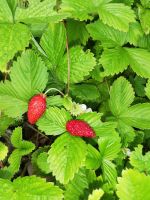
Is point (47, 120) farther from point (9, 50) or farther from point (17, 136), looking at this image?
point (9, 50)

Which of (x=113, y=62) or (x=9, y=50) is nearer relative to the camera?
(x=9, y=50)

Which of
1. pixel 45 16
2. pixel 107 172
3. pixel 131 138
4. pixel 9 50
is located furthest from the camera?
pixel 131 138

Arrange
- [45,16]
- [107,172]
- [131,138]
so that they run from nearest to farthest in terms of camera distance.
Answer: [45,16]
[107,172]
[131,138]

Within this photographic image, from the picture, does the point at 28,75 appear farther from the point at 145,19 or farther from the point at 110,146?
the point at 145,19

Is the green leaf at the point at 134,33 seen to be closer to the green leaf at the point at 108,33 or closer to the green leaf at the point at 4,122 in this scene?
the green leaf at the point at 108,33

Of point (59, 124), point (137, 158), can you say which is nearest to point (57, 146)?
point (59, 124)

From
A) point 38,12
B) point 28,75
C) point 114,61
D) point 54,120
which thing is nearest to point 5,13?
point 38,12

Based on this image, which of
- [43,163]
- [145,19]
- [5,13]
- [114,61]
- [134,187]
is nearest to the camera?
[134,187]
